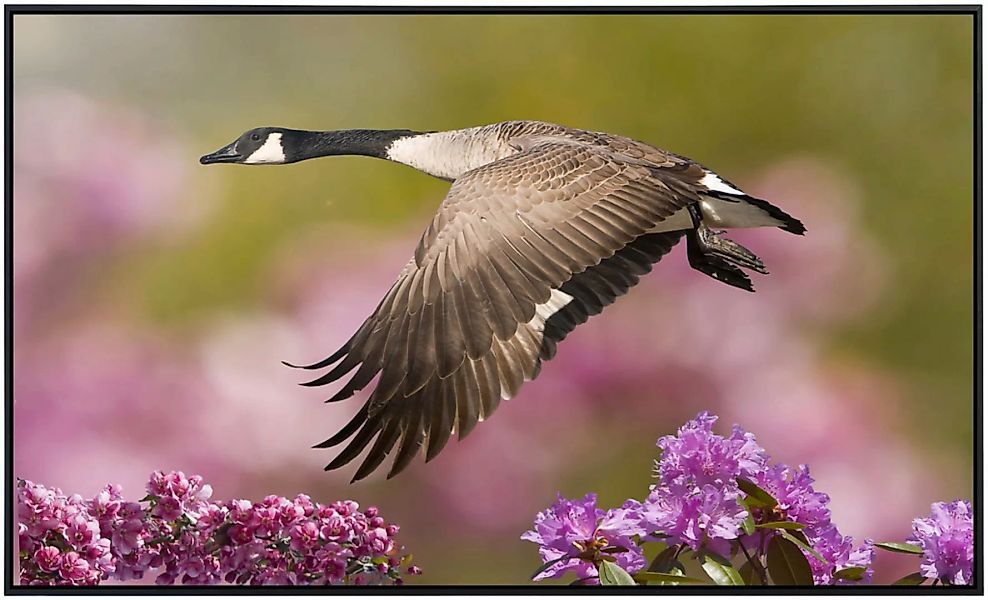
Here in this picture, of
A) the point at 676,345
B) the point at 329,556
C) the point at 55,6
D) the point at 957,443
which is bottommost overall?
the point at 329,556

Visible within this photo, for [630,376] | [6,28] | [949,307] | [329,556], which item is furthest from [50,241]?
[949,307]

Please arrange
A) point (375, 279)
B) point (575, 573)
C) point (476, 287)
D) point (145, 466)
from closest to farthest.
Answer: point (575, 573) < point (476, 287) < point (145, 466) < point (375, 279)

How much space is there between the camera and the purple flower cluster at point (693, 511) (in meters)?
1.33

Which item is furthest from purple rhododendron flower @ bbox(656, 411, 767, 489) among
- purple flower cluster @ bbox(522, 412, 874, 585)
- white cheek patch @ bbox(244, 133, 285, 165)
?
white cheek patch @ bbox(244, 133, 285, 165)

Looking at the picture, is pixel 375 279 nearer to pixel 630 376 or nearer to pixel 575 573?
pixel 630 376

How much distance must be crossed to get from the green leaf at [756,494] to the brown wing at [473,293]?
421mm

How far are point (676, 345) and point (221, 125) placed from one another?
107 centimetres

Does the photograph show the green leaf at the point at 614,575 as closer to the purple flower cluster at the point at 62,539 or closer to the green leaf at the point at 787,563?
the green leaf at the point at 787,563

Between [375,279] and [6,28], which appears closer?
[6,28]

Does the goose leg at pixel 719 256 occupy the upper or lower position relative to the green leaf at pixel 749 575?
upper

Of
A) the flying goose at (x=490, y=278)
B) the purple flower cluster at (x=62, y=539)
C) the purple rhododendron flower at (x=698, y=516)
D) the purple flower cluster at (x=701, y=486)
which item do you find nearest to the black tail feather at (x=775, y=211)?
the flying goose at (x=490, y=278)

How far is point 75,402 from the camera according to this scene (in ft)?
6.70

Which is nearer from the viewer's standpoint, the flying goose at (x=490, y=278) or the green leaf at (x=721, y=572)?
the green leaf at (x=721, y=572)

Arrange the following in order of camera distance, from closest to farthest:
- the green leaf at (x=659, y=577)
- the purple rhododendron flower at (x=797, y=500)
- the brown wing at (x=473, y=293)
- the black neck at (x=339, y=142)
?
the green leaf at (x=659, y=577)
the purple rhododendron flower at (x=797, y=500)
the brown wing at (x=473, y=293)
the black neck at (x=339, y=142)
